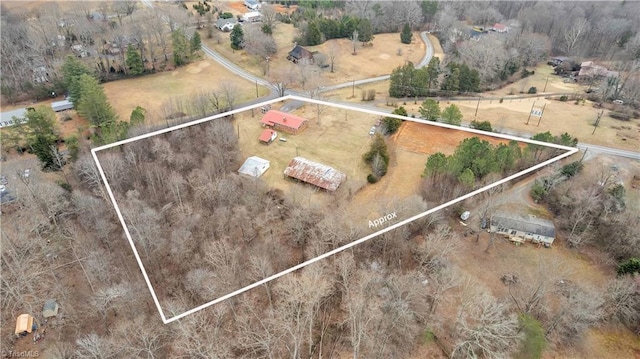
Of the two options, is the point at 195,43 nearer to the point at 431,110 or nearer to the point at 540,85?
the point at 431,110

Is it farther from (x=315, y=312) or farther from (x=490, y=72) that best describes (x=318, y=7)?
(x=315, y=312)

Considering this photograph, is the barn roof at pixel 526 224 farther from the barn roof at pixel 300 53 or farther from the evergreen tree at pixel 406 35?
the evergreen tree at pixel 406 35

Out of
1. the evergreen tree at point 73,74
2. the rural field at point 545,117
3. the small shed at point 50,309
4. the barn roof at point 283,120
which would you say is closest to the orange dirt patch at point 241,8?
the rural field at point 545,117

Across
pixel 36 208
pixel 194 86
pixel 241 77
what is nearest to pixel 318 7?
pixel 241 77

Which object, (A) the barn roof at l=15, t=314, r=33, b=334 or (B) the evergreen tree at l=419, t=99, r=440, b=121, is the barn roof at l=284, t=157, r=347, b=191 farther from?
(A) the barn roof at l=15, t=314, r=33, b=334

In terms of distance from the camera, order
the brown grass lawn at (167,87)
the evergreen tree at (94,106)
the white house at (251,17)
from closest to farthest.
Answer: the evergreen tree at (94,106) → the brown grass lawn at (167,87) → the white house at (251,17)

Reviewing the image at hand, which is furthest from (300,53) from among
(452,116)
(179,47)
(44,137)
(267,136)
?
(44,137)
